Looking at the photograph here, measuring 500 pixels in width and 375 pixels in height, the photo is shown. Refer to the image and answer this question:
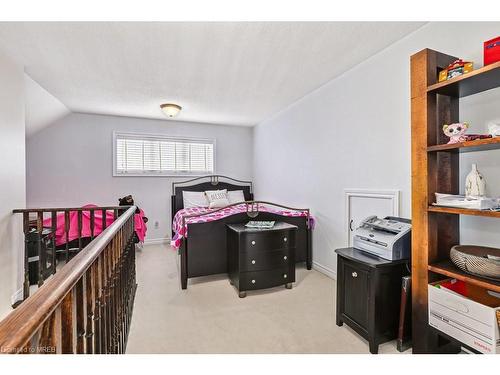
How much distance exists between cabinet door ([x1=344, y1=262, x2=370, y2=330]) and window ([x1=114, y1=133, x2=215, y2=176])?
3832mm

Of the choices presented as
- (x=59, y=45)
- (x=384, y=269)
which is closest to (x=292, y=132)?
(x=384, y=269)

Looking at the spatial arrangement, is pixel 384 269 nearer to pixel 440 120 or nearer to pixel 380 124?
pixel 440 120

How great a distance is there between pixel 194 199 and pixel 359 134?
10.4ft

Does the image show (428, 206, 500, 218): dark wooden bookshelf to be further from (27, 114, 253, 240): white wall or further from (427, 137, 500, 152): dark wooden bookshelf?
(27, 114, 253, 240): white wall

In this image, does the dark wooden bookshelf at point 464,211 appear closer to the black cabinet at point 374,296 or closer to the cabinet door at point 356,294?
the black cabinet at point 374,296

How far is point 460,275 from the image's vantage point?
140 cm

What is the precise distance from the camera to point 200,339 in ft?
6.15

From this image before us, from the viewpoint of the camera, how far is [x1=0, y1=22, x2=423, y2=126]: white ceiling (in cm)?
201

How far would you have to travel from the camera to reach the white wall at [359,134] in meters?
1.75

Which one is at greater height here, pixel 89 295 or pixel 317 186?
pixel 317 186

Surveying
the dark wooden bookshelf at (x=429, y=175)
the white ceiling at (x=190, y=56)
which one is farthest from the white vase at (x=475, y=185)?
the white ceiling at (x=190, y=56)

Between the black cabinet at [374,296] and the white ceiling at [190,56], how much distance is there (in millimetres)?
1850

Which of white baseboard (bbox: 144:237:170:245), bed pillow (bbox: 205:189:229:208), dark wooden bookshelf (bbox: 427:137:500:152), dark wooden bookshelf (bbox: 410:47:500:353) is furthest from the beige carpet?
white baseboard (bbox: 144:237:170:245)
